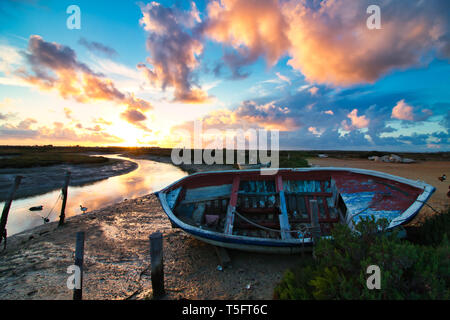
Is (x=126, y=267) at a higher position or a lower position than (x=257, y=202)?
lower

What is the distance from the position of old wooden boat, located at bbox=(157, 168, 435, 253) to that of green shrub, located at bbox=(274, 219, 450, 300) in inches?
112

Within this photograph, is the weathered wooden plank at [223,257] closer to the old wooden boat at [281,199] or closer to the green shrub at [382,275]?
the old wooden boat at [281,199]

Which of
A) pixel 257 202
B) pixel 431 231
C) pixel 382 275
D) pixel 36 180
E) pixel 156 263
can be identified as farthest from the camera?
pixel 36 180

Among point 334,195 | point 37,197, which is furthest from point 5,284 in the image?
point 37,197

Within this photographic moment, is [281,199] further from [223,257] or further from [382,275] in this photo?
[382,275]

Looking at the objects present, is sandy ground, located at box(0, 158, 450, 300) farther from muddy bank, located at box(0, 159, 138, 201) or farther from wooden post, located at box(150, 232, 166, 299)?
muddy bank, located at box(0, 159, 138, 201)

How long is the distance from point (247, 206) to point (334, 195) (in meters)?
3.43

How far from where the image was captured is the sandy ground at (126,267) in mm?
4859

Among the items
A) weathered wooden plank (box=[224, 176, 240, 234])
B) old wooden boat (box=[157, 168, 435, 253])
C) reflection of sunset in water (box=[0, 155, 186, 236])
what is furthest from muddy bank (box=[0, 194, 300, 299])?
reflection of sunset in water (box=[0, 155, 186, 236])

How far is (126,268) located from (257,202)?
5014 mm

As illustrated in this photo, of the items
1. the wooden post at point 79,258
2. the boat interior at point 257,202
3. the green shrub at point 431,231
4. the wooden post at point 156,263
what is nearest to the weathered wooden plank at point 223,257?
the boat interior at point 257,202

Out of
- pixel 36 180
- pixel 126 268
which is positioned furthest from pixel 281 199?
pixel 36 180

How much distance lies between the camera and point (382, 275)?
2.57 m

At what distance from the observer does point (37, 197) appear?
15898 millimetres
